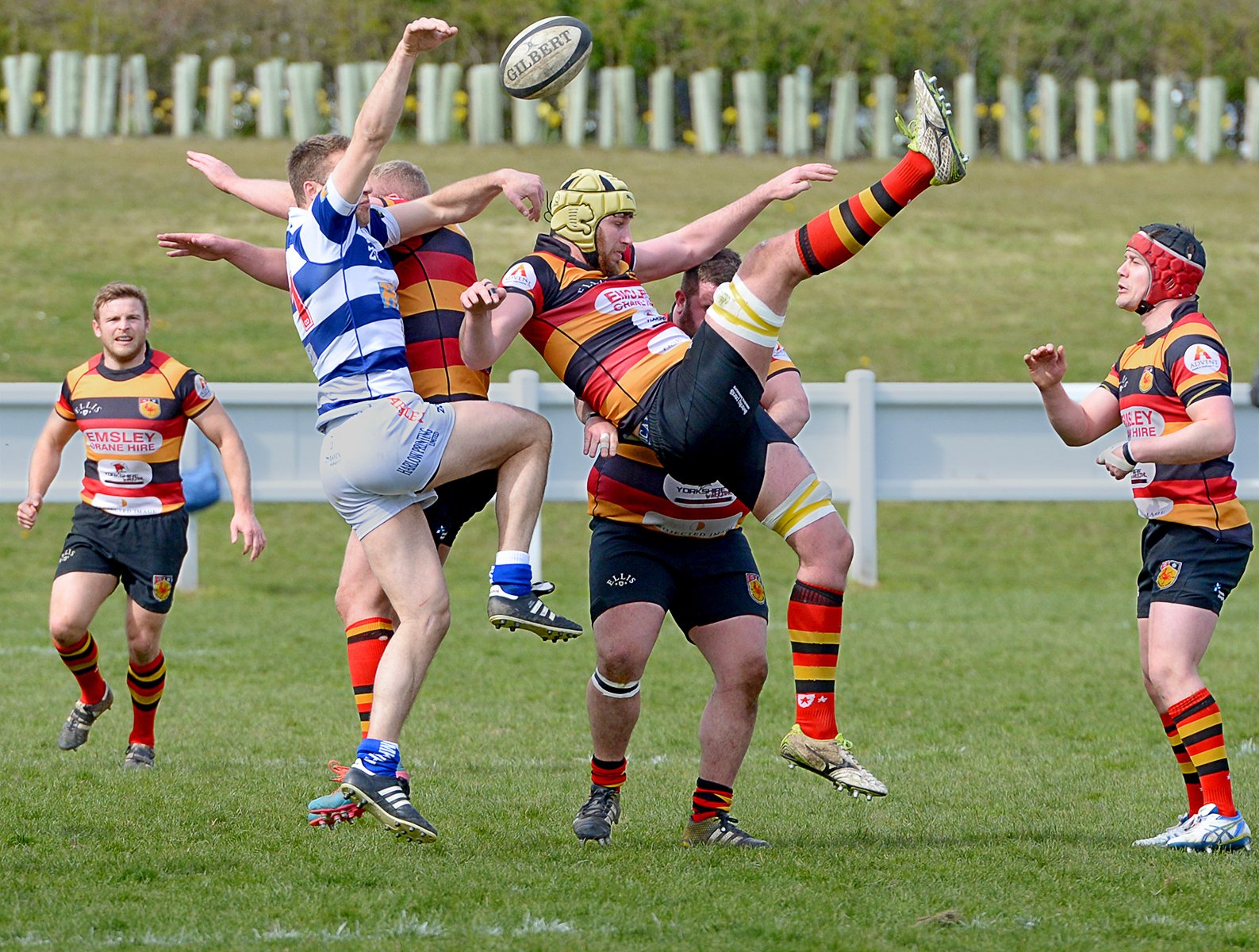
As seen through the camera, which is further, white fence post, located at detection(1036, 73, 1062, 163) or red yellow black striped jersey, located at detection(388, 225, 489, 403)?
white fence post, located at detection(1036, 73, 1062, 163)

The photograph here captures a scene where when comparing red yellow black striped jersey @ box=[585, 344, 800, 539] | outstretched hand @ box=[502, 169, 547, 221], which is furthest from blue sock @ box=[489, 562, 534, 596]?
outstretched hand @ box=[502, 169, 547, 221]

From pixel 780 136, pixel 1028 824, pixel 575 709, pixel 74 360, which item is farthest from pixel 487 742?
pixel 780 136

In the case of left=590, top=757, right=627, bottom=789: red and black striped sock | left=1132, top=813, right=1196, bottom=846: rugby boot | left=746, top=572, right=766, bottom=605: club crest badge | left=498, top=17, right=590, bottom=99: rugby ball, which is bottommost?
left=1132, top=813, right=1196, bottom=846: rugby boot

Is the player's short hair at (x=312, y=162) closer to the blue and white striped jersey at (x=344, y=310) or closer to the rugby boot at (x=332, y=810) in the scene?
the blue and white striped jersey at (x=344, y=310)

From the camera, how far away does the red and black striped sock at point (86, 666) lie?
701cm

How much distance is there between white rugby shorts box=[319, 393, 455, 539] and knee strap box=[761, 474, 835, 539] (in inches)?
42.6

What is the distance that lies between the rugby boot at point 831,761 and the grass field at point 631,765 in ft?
0.82

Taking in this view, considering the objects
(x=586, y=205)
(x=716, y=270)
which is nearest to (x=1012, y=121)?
(x=716, y=270)

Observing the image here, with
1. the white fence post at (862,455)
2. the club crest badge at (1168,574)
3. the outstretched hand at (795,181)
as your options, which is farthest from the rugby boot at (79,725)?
the white fence post at (862,455)

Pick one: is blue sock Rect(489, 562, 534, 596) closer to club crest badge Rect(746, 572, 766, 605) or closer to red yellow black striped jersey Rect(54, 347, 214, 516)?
club crest badge Rect(746, 572, 766, 605)

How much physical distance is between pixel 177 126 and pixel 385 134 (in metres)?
28.3

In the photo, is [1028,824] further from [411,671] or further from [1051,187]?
[1051,187]

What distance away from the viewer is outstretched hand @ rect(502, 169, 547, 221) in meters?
5.36

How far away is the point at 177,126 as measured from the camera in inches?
1236
